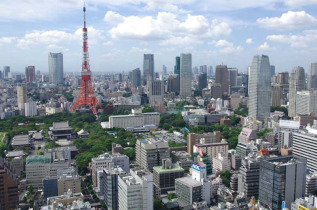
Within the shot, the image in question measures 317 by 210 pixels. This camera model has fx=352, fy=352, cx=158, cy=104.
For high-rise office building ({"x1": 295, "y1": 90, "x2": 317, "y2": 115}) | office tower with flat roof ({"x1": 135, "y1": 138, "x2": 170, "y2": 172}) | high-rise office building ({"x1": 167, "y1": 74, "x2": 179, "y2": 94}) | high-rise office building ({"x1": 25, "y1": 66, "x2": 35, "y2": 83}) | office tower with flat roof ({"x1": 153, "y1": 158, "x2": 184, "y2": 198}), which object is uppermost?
high-rise office building ({"x1": 25, "y1": 66, "x2": 35, "y2": 83})

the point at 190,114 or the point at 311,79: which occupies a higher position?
the point at 311,79

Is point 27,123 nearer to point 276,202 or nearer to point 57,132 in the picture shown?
point 57,132

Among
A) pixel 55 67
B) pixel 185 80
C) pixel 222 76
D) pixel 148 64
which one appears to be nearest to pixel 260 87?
pixel 222 76

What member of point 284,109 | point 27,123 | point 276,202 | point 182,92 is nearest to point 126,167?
point 276,202

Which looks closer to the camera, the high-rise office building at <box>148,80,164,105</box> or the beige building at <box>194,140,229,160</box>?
the beige building at <box>194,140,229,160</box>

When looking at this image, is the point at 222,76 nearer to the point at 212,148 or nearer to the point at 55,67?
the point at 212,148

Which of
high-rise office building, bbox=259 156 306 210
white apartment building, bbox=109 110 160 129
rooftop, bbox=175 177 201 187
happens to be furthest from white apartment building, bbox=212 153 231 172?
white apartment building, bbox=109 110 160 129

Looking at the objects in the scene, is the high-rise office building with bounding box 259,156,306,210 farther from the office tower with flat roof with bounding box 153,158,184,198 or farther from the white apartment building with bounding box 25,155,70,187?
the white apartment building with bounding box 25,155,70,187
